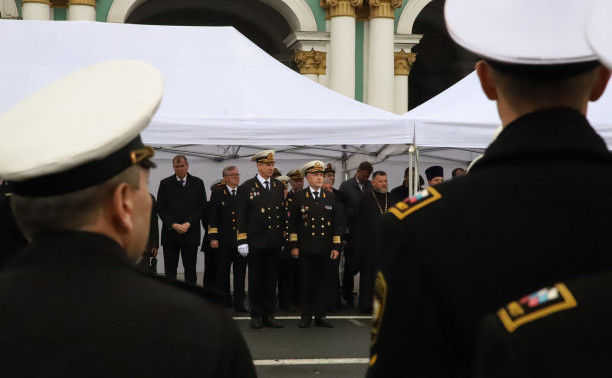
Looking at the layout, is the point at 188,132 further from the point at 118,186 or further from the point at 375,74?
the point at 375,74

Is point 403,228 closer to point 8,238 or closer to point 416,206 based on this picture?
point 416,206

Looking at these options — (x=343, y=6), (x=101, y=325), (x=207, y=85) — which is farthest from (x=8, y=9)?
(x=101, y=325)

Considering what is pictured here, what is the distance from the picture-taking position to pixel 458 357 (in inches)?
60.2

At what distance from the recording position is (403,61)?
1891 centimetres

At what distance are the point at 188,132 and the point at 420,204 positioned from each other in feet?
25.0

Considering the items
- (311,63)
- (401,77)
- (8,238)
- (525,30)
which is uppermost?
(311,63)

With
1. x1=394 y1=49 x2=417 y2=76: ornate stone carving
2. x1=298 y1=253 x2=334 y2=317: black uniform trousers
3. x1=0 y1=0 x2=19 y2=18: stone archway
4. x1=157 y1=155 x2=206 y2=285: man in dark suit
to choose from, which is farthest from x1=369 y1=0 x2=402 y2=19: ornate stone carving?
x1=298 y1=253 x2=334 y2=317: black uniform trousers

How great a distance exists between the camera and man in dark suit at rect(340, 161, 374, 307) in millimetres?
11773

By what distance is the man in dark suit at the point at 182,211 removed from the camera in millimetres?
10930

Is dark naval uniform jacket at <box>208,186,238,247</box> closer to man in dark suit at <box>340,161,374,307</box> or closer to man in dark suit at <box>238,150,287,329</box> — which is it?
man in dark suit at <box>238,150,287,329</box>

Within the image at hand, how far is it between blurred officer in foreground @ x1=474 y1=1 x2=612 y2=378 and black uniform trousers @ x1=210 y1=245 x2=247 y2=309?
957 cm

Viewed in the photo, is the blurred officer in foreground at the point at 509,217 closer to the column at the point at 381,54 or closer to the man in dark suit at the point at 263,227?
the man in dark suit at the point at 263,227

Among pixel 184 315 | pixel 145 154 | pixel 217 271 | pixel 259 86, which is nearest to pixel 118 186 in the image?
pixel 145 154

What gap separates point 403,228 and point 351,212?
10250 mm
